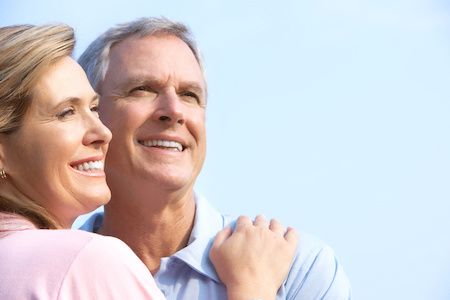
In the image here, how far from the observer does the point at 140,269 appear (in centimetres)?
233

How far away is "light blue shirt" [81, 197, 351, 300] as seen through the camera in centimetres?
384

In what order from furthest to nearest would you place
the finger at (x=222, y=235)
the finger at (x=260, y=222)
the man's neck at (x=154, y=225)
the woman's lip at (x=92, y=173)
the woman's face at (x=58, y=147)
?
the man's neck at (x=154, y=225) < the finger at (x=260, y=222) < the finger at (x=222, y=235) < the woman's lip at (x=92, y=173) < the woman's face at (x=58, y=147)

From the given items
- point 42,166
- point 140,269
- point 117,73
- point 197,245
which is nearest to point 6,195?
point 42,166

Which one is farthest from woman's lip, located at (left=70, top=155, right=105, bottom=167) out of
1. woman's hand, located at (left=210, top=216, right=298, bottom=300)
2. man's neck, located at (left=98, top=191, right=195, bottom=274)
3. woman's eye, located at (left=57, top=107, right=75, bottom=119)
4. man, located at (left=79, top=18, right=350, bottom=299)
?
man's neck, located at (left=98, top=191, right=195, bottom=274)

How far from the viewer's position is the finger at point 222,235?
3959 mm

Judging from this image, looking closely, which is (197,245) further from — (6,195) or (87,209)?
(6,195)

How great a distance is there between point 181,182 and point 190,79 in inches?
21.9

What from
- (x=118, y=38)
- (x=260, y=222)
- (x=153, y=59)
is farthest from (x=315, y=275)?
(x=118, y=38)

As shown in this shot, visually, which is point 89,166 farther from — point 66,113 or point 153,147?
point 153,147

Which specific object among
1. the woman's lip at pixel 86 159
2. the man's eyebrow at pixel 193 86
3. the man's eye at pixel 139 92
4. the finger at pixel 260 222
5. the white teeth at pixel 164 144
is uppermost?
the man's eyebrow at pixel 193 86

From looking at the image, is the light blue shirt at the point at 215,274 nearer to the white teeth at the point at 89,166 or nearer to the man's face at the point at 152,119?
the man's face at the point at 152,119

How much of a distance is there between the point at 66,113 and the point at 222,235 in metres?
1.30

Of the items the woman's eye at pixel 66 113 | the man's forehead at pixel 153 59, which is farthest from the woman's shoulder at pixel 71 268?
the man's forehead at pixel 153 59

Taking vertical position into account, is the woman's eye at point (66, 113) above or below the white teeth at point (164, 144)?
above
